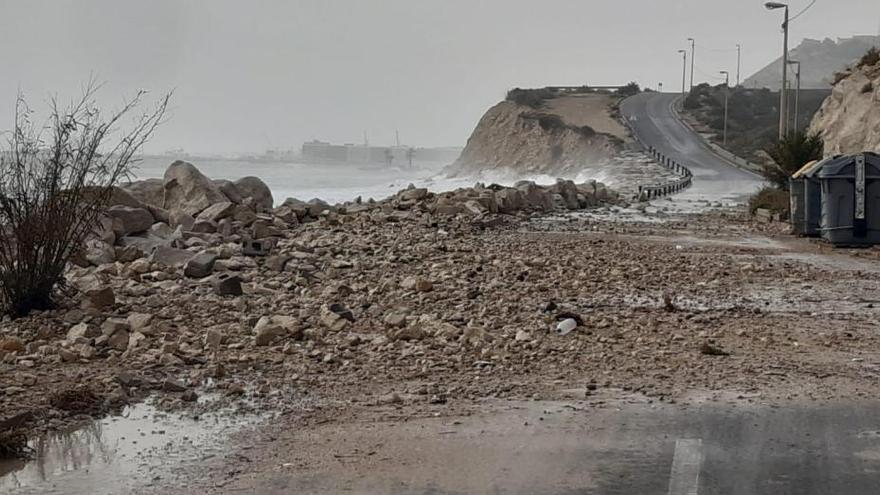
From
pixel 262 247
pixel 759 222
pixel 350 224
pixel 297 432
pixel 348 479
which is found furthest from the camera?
pixel 759 222

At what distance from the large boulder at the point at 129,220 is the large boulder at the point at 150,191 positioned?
14.5 feet

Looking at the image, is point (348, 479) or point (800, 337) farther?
point (800, 337)

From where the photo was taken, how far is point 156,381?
870cm

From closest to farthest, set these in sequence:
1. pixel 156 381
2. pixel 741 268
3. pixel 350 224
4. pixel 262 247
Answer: pixel 156 381 < pixel 741 268 < pixel 262 247 < pixel 350 224

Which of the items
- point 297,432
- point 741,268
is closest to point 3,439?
point 297,432

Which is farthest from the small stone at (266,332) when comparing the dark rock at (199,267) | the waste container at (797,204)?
the waste container at (797,204)

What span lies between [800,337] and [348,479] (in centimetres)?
567

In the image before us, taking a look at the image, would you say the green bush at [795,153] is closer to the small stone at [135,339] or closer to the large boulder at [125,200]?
the large boulder at [125,200]

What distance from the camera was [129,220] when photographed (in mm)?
19734

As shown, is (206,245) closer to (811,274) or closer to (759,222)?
(811,274)

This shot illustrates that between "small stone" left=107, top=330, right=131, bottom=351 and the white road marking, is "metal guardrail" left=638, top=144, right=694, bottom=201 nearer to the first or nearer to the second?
"small stone" left=107, top=330, right=131, bottom=351

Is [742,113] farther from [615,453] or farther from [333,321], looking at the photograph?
[615,453]

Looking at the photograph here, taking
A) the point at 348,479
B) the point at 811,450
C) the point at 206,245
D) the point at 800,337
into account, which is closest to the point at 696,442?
the point at 811,450

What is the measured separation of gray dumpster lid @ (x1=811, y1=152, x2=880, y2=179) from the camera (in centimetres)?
1939
